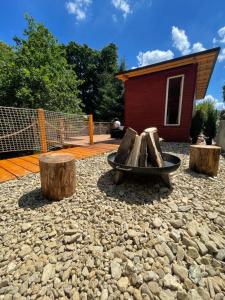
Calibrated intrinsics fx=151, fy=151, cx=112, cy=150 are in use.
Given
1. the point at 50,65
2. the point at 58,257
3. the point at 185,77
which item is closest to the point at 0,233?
the point at 58,257

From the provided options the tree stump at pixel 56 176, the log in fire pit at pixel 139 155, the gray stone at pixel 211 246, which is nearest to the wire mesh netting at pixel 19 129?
the tree stump at pixel 56 176

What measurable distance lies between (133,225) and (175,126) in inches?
228

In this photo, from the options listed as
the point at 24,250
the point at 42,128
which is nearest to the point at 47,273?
the point at 24,250

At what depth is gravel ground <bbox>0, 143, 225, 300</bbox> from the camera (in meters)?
1.08

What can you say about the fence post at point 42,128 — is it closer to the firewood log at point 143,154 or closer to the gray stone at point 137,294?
the firewood log at point 143,154

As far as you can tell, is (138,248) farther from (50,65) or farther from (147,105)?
(50,65)

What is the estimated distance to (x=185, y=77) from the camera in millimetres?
5895

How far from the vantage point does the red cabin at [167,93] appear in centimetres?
577

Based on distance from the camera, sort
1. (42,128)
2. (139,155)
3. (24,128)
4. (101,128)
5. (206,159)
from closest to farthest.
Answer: (139,155), (206,159), (42,128), (24,128), (101,128)

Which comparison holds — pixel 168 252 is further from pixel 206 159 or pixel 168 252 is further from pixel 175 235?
pixel 206 159

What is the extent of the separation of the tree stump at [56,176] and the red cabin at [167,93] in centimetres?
564

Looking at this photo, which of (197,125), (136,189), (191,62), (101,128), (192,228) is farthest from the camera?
(101,128)

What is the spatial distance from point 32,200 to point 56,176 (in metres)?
0.50

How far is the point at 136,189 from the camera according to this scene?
90.3 inches
